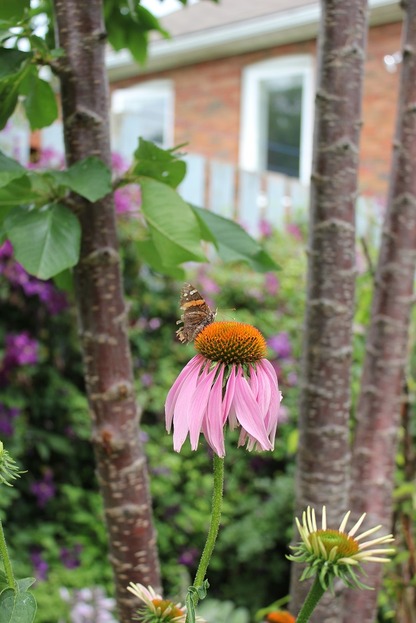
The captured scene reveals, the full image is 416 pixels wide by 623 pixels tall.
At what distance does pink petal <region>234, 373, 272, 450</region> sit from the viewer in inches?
20.3

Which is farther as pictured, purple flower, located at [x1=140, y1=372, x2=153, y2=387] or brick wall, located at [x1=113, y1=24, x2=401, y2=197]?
brick wall, located at [x1=113, y1=24, x2=401, y2=197]

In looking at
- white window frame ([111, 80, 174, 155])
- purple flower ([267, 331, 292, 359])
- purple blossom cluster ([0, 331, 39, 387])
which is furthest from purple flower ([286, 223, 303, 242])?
white window frame ([111, 80, 174, 155])

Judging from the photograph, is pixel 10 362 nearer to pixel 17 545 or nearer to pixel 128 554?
pixel 17 545

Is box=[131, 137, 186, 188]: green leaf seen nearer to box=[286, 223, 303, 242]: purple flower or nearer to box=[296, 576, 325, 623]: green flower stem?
box=[296, 576, 325, 623]: green flower stem

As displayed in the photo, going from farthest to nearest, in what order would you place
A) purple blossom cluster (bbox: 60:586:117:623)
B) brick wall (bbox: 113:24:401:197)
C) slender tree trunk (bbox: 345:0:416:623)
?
brick wall (bbox: 113:24:401:197) < purple blossom cluster (bbox: 60:586:117:623) < slender tree trunk (bbox: 345:0:416:623)

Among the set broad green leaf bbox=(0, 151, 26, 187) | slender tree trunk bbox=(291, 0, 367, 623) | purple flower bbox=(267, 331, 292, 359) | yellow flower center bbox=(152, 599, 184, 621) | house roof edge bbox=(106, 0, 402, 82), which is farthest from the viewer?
house roof edge bbox=(106, 0, 402, 82)

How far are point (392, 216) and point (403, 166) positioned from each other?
0.09 meters

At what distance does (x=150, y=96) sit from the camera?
9.66m

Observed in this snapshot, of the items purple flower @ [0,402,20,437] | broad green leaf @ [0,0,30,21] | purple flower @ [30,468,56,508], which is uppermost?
broad green leaf @ [0,0,30,21]

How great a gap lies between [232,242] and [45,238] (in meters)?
0.29

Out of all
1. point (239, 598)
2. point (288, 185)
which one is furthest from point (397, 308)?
point (288, 185)

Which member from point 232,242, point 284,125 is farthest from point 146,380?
point 284,125

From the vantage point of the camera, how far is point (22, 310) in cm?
286

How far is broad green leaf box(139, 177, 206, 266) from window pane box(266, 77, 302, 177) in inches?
303
